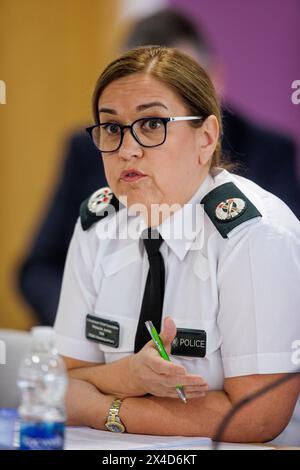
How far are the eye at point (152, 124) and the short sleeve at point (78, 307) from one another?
33cm

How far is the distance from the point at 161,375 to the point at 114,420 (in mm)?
176

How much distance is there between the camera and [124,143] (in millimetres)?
1676

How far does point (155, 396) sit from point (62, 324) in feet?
1.00

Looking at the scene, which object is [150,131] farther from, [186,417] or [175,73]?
[186,417]

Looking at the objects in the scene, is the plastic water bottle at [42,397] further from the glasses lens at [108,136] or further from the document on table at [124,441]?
the glasses lens at [108,136]

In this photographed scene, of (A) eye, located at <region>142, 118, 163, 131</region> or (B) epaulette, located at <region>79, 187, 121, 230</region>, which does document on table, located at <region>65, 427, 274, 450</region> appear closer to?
(B) epaulette, located at <region>79, 187, 121, 230</region>

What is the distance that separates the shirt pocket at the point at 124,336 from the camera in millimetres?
1756

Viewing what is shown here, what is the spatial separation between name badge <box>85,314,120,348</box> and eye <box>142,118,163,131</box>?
438 mm

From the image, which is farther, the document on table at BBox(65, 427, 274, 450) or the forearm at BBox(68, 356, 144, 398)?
the forearm at BBox(68, 356, 144, 398)

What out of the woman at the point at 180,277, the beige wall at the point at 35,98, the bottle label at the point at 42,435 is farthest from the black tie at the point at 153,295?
the beige wall at the point at 35,98

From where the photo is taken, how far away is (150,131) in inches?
65.6

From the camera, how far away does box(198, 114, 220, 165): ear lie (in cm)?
170

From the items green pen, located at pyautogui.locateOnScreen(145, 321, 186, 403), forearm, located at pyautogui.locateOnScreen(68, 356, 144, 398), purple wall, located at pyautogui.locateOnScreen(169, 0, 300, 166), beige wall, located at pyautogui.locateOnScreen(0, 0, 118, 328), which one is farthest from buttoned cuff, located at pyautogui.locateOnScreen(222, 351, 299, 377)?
beige wall, located at pyautogui.locateOnScreen(0, 0, 118, 328)
